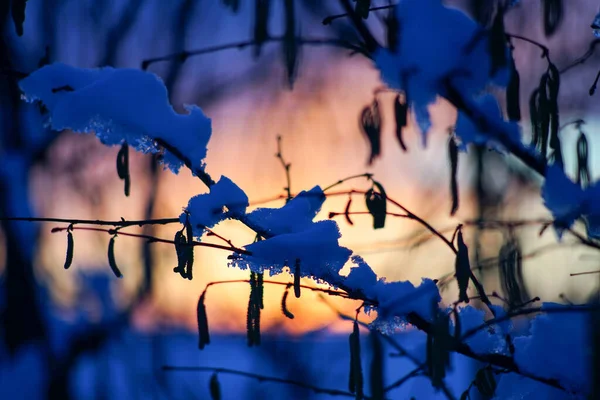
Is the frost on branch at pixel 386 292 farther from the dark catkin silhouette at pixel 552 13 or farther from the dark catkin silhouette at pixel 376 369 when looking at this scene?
the dark catkin silhouette at pixel 552 13

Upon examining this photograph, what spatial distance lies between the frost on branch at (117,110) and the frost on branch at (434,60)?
38 cm

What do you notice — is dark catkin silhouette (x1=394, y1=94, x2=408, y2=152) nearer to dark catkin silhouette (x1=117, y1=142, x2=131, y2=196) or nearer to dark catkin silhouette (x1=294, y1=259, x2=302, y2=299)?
dark catkin silhouette (x1=294, y1=259, x2=302, y2=299)

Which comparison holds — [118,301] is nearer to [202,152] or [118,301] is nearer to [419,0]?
[202,152]

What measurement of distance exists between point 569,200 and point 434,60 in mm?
288

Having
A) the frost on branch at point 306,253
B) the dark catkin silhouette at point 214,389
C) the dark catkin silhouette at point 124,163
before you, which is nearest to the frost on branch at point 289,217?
the frost on branch at point 306,253

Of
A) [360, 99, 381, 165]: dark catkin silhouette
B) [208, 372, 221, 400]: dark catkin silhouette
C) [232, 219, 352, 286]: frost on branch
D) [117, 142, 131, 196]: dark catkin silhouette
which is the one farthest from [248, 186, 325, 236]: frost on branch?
[208, 372, 221, 400]: dark catkin silhouette

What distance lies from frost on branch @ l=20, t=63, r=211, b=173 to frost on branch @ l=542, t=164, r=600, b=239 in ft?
1.90

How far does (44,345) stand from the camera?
422 cm

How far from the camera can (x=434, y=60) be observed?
0.82m

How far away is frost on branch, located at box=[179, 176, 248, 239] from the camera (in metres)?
0.95

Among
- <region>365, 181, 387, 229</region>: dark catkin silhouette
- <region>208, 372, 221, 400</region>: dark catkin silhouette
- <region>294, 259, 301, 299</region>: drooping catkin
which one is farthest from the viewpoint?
<region>208, 372, 221, 400</region>: dark catkin silhouette

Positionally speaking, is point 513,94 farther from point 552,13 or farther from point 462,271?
point 462,271

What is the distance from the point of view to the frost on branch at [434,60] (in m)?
0.82

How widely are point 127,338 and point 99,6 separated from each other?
8.96ft
